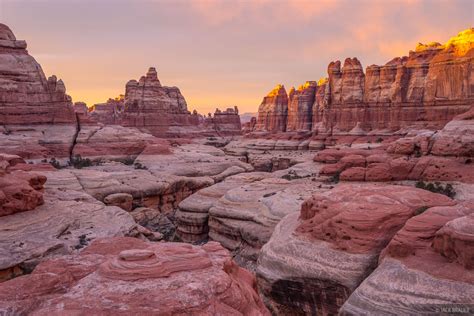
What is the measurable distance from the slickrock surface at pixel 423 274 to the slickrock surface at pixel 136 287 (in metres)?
4.54

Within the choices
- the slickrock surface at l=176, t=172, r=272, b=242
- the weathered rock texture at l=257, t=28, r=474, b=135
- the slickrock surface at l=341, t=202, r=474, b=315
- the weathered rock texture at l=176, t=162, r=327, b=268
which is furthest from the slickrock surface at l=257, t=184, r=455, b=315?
the weathered rock texture at l=257, t=28, r=474, b=135

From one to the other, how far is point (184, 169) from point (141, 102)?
1554 inches

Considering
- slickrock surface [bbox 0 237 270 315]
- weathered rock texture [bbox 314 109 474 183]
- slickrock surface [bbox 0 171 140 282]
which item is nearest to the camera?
slickrock surface [bbox 0 237 270 315]

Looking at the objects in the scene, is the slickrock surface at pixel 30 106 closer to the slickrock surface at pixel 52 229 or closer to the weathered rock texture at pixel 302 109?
the slickrock surface at pixel 52 229

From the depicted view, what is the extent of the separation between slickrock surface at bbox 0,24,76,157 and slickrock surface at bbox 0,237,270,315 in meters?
37.0

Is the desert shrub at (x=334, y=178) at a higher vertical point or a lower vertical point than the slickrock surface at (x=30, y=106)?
lower

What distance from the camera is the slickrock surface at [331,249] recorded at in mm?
14117

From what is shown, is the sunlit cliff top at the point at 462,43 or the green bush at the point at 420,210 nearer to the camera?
the green bush at the point at 420,210

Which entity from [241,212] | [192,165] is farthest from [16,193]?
[192,165]

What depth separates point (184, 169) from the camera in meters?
45.2

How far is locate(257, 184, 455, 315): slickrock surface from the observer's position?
14.1 m

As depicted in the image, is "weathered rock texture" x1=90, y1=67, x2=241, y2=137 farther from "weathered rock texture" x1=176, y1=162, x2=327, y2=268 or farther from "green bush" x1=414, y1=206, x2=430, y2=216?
"green bush" x1=414, y1=206, x2=430, y2=216

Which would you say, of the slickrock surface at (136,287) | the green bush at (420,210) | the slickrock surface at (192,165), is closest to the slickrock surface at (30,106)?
the slickrock surface at (192,165)

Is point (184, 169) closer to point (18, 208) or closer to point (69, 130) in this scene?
point (69, 130)
